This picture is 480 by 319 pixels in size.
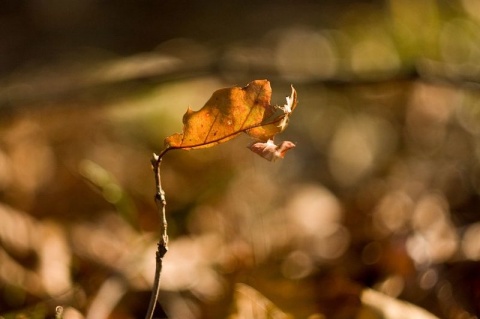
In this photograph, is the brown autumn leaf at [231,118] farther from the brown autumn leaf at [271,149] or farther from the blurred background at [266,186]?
the blurred background at [266,186]

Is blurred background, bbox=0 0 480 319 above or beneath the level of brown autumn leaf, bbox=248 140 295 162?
beneath

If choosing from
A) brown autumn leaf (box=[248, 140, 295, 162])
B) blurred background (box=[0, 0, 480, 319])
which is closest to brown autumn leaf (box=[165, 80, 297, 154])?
brown autumn leaf (box=[248, 140, 295, 162])

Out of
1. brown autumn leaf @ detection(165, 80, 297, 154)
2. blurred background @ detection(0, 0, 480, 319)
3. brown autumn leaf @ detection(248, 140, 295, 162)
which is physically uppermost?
brown autumn leaf @ detection(165, 80, 297, 154)

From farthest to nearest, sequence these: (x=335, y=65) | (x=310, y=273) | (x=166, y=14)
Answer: (x=166, y=14), (x=335, y=65), (x=310, y=273)

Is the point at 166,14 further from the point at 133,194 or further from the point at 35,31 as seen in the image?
the point at 133,194

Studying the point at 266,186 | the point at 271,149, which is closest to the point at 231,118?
the point at 271,149

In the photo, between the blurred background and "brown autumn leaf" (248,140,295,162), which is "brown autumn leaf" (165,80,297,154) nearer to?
"brown autumn leaf" (248,140,295,162)

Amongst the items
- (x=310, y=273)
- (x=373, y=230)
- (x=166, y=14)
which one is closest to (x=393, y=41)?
(x=373, y=230)
